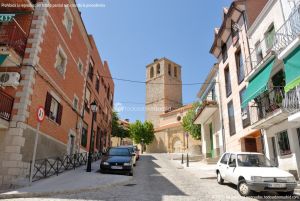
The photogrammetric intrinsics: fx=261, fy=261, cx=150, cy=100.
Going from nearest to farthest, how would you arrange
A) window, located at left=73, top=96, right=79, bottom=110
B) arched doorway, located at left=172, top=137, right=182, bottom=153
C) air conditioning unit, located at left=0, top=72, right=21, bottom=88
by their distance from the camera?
air conditioning unit, located at left=0, top=72, right=21, bottom=88, window, located at left=73, top=96, right=79, bottom=110, arched doorway, located at left=172, top=137, right=182, bottom=153

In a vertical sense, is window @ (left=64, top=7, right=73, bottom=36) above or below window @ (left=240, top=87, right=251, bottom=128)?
above

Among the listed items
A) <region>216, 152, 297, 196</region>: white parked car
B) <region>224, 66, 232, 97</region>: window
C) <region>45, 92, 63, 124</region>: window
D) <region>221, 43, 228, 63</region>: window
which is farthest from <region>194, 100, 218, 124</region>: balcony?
<region>45, 92, 63, 124</region>: window

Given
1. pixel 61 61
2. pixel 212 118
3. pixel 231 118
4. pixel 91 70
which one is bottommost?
pixel 231 118

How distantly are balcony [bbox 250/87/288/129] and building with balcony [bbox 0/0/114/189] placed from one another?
10.6 meters

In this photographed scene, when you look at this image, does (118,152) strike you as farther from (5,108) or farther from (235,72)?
(235,72)

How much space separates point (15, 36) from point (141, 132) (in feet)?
142

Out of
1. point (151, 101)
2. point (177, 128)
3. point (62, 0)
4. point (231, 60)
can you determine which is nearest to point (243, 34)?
point (231, 60)

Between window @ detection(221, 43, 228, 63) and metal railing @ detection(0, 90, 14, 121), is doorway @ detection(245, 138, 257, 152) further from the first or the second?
metal railing @ detection(0, 90, 14, 121)

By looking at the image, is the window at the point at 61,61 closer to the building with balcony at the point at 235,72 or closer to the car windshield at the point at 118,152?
the car windshield at the point at 118,152

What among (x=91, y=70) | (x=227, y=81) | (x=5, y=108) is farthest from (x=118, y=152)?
(x=91, y=70)

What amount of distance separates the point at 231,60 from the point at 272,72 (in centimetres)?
636

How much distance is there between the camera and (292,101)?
10258 mm

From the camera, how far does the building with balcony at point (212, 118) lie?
21.5 metres

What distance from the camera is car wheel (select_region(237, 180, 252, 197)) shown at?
27.1ft
